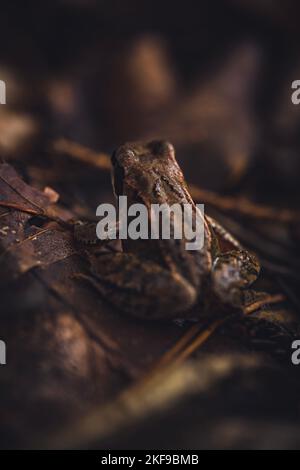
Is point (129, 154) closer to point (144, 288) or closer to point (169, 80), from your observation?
point (144, 288)

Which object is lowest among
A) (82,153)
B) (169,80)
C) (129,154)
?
(129,154)

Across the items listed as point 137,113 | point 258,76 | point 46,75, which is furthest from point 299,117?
point 46,75

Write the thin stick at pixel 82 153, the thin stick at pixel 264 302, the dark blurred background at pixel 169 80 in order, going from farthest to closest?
the dark blurred background at pixel 169 80, the thin stick at pixel 82 153, the thin stick at pixel 264 302

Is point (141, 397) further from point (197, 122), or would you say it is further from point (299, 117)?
point (299, 117)

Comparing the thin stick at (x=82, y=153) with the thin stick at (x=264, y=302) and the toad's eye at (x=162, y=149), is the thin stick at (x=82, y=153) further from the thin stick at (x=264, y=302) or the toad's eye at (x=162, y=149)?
the thin stick at (x=264, y=302)

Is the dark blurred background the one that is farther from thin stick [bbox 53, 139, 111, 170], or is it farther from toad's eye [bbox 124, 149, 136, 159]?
toad's eye [bbox 124, 149, 136, 159]

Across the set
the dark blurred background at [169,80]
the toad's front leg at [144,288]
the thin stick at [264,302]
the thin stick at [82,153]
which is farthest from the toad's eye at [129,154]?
the thin stick at [264,302]

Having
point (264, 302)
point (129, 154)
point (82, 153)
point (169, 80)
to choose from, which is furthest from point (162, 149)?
point (264, 302)

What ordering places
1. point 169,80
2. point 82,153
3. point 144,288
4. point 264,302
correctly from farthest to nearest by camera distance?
point 169,80 → point 82,153 → point 264,302 → point 144,288

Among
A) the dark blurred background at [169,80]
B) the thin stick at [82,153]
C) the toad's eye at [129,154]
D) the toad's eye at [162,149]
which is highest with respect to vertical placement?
the dark blurred background at [169,80]

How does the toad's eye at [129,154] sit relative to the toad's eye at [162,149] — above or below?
below
